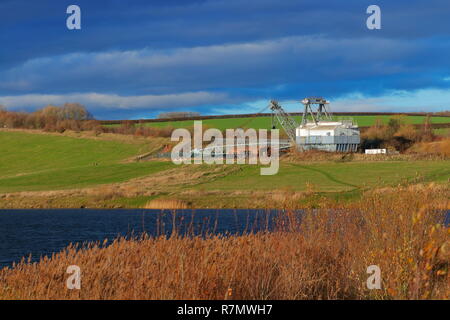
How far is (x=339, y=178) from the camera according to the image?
69.4 m

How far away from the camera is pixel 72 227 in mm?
40531

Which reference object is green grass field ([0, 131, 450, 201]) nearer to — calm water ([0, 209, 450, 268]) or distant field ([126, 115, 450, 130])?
calm water ([0, 209, 450, 268])

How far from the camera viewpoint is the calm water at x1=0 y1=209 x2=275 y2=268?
28.7m

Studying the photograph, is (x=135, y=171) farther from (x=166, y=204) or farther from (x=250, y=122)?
(x=250, y=122)

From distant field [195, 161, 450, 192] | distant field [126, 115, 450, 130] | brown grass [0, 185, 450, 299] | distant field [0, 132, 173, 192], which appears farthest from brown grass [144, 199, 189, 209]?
distant field [126, 115, 450, 130]

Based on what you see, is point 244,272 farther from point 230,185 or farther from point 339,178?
point 339,178

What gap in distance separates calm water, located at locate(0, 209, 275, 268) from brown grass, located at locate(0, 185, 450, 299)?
6.95 metres

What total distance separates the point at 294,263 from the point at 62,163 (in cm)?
8376

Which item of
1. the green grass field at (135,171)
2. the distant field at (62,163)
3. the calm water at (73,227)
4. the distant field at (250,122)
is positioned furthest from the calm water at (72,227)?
the distant field at (250,122)

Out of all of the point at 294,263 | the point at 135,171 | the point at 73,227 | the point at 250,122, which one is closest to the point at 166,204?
the point at 73,227

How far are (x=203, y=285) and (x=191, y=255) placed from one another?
244 cm

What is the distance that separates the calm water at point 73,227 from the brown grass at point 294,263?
23.6 ft

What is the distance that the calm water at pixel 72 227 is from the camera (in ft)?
94.2

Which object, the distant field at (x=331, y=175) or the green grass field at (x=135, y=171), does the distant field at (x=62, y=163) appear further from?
the distant field at (x=331, y=175)
